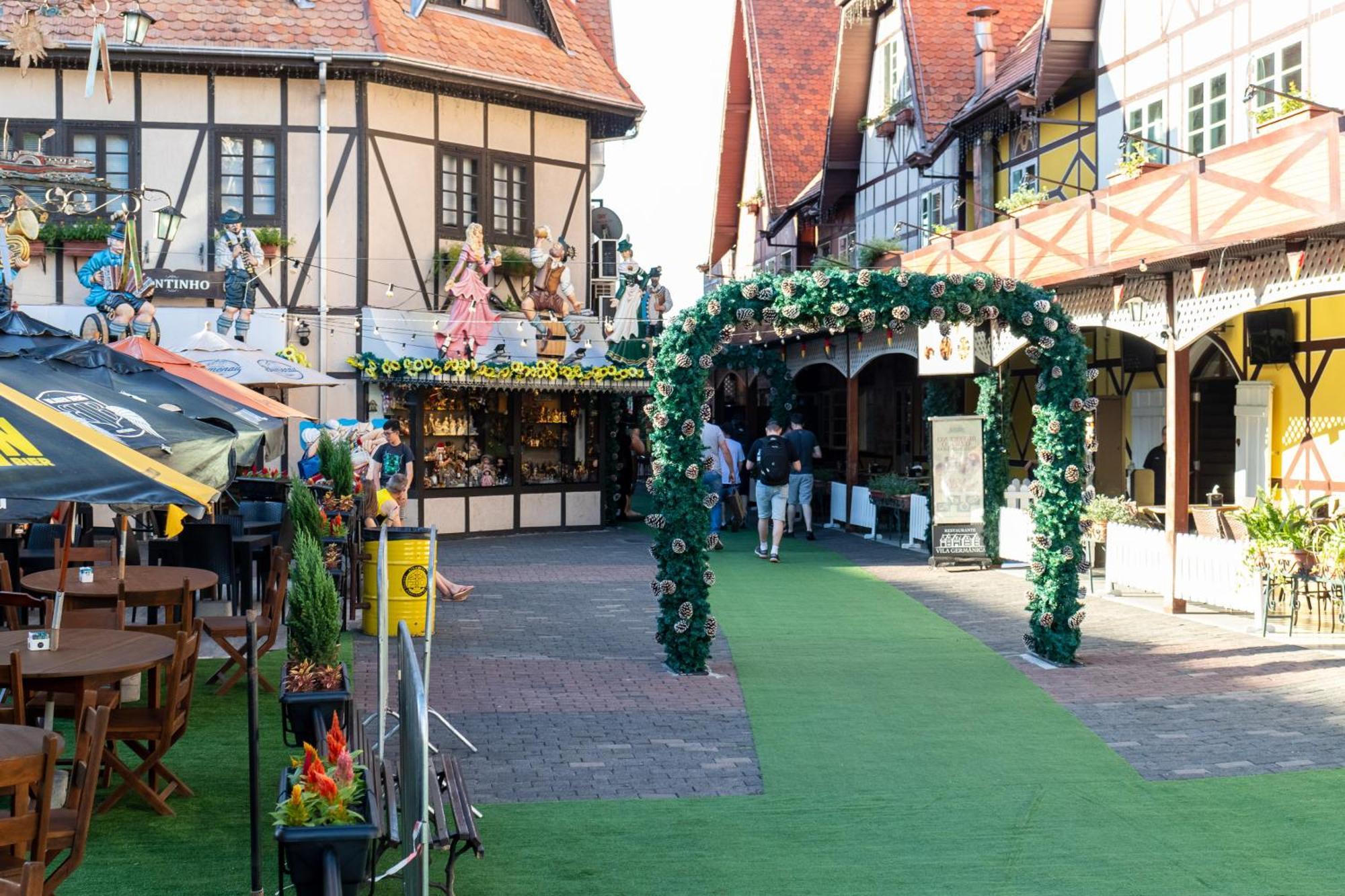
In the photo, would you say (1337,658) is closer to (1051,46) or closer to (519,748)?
(519,748)

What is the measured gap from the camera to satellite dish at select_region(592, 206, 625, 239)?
28.3 meters

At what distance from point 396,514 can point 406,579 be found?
150 centimetres

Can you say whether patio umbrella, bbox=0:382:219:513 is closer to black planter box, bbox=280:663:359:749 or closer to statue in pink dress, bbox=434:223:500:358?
black planter box, bbox=280:663:359:749

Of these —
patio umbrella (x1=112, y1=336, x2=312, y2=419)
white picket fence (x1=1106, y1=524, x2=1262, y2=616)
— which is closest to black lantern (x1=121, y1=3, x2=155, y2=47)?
patio umbrella (x1=112, y1=336, x2=312, y2=419)

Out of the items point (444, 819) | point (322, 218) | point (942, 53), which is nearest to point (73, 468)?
point (444, 819)

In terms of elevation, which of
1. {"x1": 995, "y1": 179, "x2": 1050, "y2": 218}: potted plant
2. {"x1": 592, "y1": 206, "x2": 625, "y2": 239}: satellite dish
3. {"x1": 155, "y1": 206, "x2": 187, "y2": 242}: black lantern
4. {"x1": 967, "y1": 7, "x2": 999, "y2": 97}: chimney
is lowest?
{"x1": 155, "y1": 206, "x2": 187, "y2": 242}: black lantern

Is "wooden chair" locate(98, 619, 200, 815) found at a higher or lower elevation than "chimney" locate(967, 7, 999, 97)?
lower

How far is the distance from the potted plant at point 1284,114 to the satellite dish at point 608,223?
17.0 meters

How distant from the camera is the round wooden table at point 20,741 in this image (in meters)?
4.69

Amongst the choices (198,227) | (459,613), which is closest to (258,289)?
(198,227)

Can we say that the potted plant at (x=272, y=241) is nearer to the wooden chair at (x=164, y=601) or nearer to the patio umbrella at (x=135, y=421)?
the wooden chair at (x=164, y=601)

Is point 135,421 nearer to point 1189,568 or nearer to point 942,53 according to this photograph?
point 1189,568

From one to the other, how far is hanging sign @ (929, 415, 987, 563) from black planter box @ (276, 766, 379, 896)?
12896 mm

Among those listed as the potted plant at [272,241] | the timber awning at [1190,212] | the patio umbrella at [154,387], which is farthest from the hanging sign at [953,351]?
the patio umbrella at [154,387]
